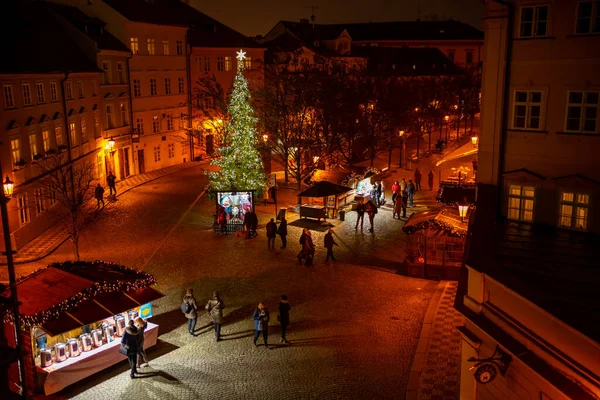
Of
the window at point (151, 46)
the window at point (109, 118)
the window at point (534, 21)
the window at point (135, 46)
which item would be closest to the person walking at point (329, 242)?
the window at point (534, 21)

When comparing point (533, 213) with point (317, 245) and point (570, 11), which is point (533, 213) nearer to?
point (570, 11)

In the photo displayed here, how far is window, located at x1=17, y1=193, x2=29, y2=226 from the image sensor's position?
27.5 metres

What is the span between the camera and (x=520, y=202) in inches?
682

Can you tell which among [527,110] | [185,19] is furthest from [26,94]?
[185,19]

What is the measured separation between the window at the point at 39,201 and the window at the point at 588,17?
Result: 24.2m

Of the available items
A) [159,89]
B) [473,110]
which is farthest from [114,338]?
[473,110]

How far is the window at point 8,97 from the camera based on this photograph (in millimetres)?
26812

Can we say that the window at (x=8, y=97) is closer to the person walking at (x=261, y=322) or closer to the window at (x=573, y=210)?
the person walking at (x=261, y=322)

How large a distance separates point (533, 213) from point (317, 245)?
11702 millimetres

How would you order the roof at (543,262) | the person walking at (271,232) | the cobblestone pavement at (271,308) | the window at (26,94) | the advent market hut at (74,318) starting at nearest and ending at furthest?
1. the roof at (543,262)
2. the advent market hut at (74,318)
3. the cobblestone pavement at (271,308)
4. the person walking at (271,232)
5. the window at (26,94)

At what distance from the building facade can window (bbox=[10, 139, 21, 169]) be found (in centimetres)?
2068

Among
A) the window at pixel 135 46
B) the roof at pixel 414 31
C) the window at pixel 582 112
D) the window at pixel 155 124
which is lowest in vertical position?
the window at pixel 155 124

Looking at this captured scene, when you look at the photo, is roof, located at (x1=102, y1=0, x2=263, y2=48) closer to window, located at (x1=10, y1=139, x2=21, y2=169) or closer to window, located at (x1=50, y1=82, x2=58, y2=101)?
window, located at (x1=50, y1=82, x2=58, y2=101)

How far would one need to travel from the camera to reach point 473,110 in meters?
68.8
